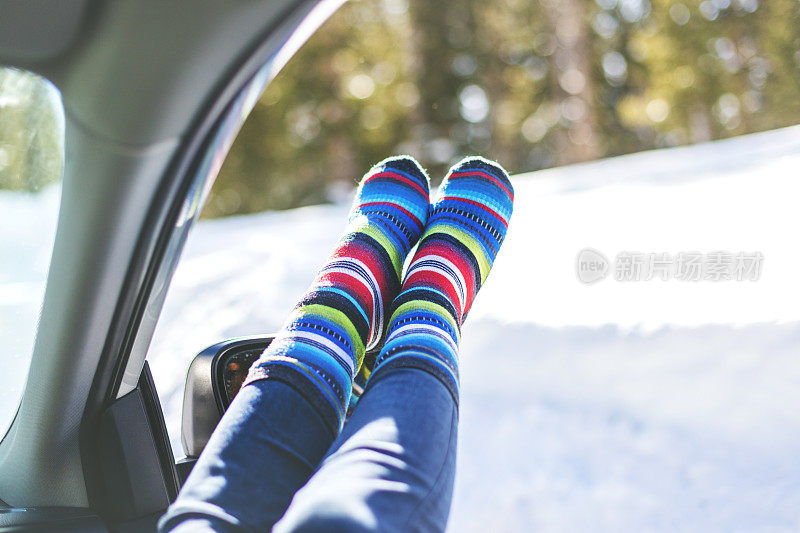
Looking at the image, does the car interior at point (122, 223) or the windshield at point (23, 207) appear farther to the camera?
the windshield at point (23, 207)

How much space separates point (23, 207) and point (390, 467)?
538mm

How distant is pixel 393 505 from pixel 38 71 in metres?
0.54

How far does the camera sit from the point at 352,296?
0.94 metres

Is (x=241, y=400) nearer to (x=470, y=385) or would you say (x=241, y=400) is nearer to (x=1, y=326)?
(x=1, y=326)

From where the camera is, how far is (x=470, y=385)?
157 centimetres

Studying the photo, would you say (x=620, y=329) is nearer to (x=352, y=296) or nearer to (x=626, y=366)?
(x=626, y=366)

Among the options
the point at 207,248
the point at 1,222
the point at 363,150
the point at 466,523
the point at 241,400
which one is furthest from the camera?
the point at 363,150

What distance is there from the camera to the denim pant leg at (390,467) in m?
0.60

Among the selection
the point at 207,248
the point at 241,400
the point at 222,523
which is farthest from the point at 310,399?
the point at 207,248

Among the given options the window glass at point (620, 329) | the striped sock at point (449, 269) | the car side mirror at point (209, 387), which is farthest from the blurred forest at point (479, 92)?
the car side mirror at point (209, 387)

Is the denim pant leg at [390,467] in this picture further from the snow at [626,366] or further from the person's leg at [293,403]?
the snow at [626,366]

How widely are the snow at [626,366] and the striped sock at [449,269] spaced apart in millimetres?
361

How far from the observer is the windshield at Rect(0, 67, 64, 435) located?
2.56 ft

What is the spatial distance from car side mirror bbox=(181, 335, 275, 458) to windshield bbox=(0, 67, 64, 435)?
0.19m
